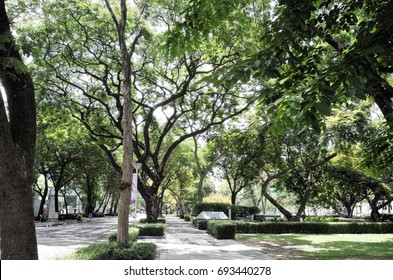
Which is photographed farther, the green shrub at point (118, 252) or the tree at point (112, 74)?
the tree at point (112, 74)

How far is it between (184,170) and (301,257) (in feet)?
114

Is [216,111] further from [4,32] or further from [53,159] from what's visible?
[53,159]

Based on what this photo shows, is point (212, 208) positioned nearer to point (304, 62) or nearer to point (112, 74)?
point (112, 74)

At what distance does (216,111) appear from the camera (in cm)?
2102

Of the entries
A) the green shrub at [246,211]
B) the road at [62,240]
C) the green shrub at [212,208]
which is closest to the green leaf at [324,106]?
the road at [62,240]

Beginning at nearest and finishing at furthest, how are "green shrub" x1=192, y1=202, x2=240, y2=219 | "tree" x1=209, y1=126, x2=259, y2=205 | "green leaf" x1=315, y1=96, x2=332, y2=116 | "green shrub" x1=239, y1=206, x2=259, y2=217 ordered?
1. "green leaf" x1=315, y1=96, x2=332, y2=116
2. "tree" x1=209, y1=126, x2=259, y2=205
3. "green shrub" x1=192, y1=202, x2=240, y2=219
4. "green shrub" x1=239, y1=206, x2=259, y2=217

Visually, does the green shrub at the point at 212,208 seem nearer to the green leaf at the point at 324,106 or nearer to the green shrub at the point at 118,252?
the green shrub at the point at 118,252

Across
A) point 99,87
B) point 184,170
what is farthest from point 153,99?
point 184,170

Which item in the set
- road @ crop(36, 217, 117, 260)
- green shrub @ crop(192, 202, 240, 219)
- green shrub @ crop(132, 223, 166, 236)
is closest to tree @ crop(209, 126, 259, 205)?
green shrub @ crop(192, 202, 240, 219)

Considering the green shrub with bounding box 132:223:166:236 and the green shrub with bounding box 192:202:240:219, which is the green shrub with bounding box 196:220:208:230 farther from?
the green shrub with bounding box 192:202:240:219

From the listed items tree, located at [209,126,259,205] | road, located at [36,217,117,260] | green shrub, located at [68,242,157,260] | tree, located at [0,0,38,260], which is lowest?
road, located at [36,217,117,260]

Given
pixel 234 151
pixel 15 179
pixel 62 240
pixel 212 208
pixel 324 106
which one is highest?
pixel 234 151

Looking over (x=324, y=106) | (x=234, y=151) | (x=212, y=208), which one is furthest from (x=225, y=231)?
(x=212, y=208)

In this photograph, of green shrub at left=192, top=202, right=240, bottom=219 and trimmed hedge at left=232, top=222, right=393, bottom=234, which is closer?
trimmed hedge at left=232, top=222, right=393, bottom=234
